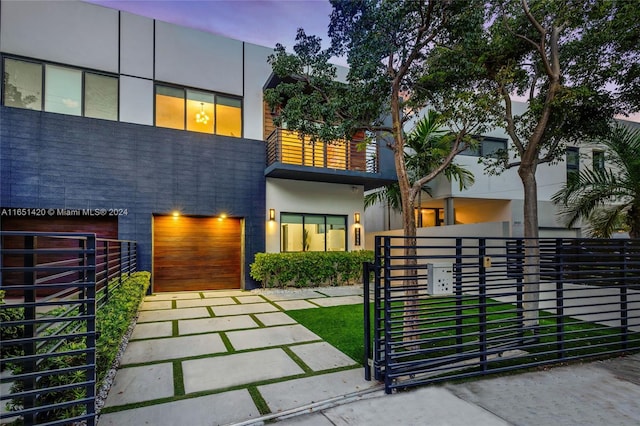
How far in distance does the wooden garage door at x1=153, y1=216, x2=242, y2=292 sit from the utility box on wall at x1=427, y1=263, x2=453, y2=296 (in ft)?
24.5

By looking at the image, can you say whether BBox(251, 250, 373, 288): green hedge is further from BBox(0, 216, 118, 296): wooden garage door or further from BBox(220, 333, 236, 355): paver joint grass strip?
BBox(220, 333, 236, 355): paver joint grass strip

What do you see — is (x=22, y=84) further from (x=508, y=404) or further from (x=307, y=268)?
(x=508, y=404)

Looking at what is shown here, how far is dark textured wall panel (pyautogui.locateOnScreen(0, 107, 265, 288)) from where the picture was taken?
7613 mm

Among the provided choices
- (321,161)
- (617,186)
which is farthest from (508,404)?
(321,161)

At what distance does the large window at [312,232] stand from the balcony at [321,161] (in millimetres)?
1248

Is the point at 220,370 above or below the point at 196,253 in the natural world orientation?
below

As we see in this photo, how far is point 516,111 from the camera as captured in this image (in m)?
12.8

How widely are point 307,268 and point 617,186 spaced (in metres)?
7.25

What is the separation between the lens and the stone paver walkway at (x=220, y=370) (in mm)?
2992

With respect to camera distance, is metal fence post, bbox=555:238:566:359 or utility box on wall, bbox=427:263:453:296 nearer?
utility box on wall, bbox=427:263:453:296

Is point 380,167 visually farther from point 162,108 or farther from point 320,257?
point 162,108

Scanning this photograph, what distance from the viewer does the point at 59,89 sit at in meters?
8.12

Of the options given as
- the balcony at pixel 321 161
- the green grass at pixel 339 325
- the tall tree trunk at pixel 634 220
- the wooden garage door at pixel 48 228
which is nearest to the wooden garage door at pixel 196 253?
the wooden garage door at pixel 48 228

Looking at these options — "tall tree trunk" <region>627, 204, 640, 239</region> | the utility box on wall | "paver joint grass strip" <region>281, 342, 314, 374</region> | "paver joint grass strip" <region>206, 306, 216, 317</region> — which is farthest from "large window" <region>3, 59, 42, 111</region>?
"tall tree trunk" <region>627, 204, 640, 239</region>
